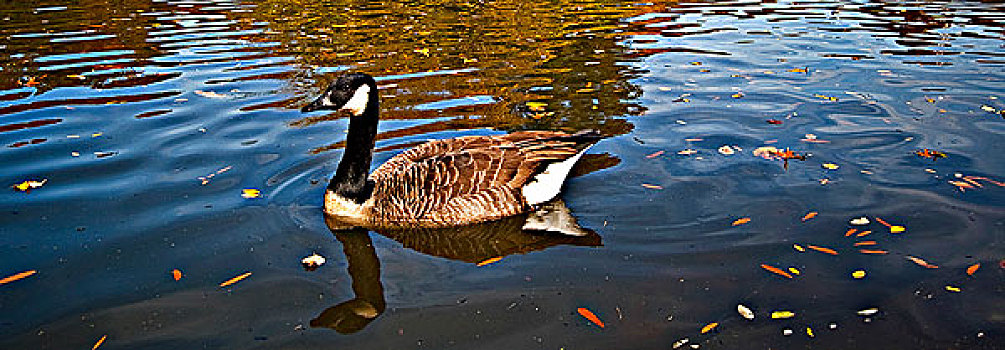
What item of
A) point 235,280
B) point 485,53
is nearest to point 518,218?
point 235,280

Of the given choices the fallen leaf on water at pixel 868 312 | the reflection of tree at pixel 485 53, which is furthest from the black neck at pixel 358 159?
the fallen leaf on water at pixel 868 312

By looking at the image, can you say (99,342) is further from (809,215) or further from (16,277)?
(809,215)

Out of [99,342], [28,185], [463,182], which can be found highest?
[463,182]

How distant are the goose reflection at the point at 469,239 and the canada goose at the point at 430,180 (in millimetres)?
95

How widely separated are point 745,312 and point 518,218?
8.49ft

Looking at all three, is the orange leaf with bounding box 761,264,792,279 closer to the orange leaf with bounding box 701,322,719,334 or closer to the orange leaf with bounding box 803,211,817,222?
the orange leaf with bounding box 701,322,719,334

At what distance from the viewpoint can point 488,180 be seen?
278 inches

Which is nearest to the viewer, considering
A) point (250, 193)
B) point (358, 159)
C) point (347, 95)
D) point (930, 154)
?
point (347, 95)

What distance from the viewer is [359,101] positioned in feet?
22.6

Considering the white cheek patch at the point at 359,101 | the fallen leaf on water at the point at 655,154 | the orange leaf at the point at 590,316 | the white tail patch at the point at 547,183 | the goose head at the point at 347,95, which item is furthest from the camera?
the fallen leaf on water at the point at 655,154

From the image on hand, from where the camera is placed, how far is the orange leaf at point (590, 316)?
207 inches

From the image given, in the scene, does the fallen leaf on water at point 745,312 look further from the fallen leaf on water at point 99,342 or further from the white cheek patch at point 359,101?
the fallen leaf on water at point 99,342

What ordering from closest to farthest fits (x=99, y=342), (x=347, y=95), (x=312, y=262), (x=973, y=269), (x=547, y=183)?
(x=99, y=342) < (x=973, y=269) < (x=312, y=262) < (x=347, y=95) < (x=547, y=183)

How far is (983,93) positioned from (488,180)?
28.5 feet
